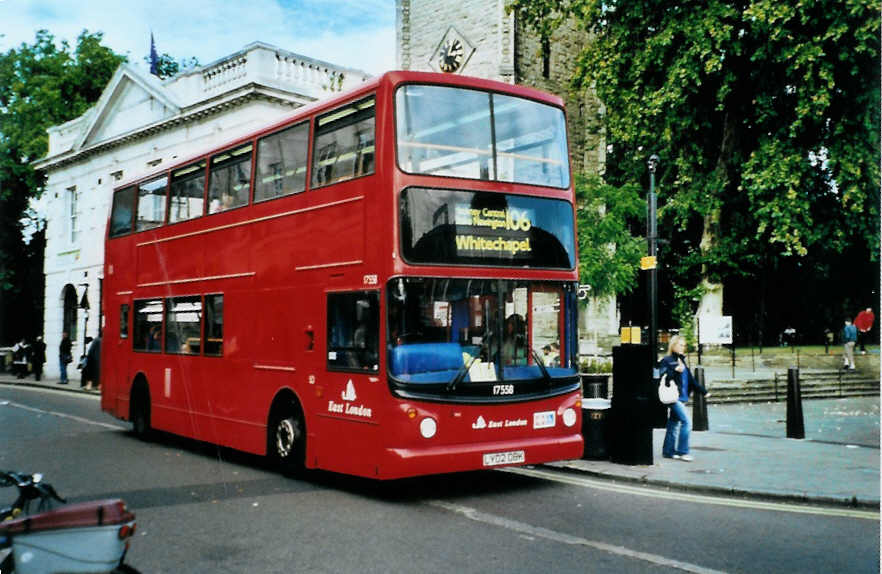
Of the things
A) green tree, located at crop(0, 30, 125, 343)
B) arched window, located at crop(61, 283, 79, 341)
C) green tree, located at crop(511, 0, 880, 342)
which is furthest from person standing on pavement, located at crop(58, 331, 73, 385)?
green tree, located at crop(511, 0, 880, 342)

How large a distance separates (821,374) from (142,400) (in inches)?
771

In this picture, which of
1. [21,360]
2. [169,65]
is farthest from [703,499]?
[169,65]

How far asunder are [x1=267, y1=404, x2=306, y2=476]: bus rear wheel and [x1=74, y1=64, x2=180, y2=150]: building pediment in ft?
70.7

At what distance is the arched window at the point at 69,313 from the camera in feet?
120

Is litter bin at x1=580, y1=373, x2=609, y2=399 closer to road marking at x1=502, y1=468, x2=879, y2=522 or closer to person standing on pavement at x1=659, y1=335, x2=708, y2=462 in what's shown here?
person standing on pavement at x1=659, y1=335, x2=708, y2=462

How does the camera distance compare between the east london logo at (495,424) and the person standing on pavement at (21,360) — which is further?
the person standing on pavement at (21,360)

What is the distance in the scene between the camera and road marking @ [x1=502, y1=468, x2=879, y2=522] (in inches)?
322

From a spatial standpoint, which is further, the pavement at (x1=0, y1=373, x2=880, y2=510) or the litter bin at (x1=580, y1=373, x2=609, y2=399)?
the litter bin at (x1=580, y1=373, x2=609, y2=399)

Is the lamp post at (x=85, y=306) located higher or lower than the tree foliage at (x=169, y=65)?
lower

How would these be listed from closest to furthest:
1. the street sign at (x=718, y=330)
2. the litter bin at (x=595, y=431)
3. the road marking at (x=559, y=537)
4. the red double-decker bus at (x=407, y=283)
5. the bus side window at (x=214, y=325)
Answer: the road marking at (x=559, y=537) → the red double-decker bus at (x=407, y=283) → the litter bin at (x=595, y=431) → the bus side window at (x=214, y=325) → the street sign at (x=718, y=330)

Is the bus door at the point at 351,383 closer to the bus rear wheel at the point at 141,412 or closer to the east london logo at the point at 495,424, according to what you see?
the east london logo at the point at 495,424

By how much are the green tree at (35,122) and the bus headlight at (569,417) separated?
1158 inches

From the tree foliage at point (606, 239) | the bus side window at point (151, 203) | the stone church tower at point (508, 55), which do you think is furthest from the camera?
the stone church tower at point (508, 55)

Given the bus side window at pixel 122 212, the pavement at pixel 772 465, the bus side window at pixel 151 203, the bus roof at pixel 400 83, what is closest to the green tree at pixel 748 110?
the pavement at pixel 772 465
